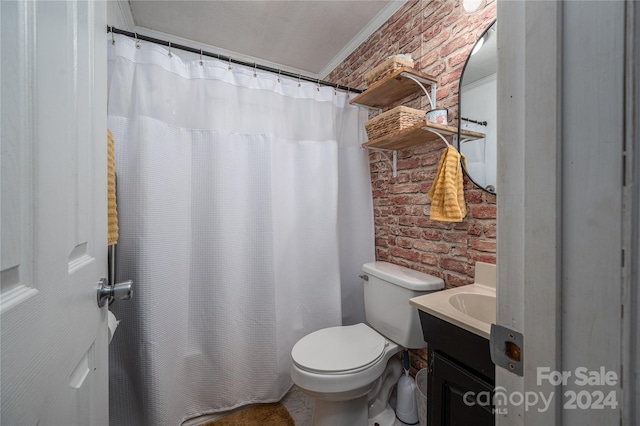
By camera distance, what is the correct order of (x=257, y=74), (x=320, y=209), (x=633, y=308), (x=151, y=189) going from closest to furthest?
(x=633, y=308) < (x=151, y=189) < (x=257, y=74) < (x=320, y=209)

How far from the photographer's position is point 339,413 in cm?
130

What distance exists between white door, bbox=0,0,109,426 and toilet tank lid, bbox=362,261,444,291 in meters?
1.22

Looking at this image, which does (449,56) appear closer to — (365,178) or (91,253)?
(365,178)

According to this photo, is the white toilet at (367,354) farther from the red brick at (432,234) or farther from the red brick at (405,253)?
the red brick at (432,234)

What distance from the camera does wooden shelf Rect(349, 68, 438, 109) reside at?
1432 millimetres

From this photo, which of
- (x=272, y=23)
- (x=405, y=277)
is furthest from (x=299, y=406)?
(x=272, y=23)

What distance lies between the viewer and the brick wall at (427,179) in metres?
1.29

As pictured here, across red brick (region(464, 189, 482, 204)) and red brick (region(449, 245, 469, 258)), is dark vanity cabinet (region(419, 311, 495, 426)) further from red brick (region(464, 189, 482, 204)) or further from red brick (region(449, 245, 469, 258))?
red brick (region(464, 189, 482, 204))

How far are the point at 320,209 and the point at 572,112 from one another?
1502 mm

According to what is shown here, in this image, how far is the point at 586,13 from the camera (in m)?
0.32

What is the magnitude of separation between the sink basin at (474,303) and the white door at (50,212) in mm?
1220

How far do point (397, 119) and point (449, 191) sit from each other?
468 millimetres

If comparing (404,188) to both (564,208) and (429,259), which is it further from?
(564,208)

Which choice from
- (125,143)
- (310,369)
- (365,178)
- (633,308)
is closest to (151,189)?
(125,143)
